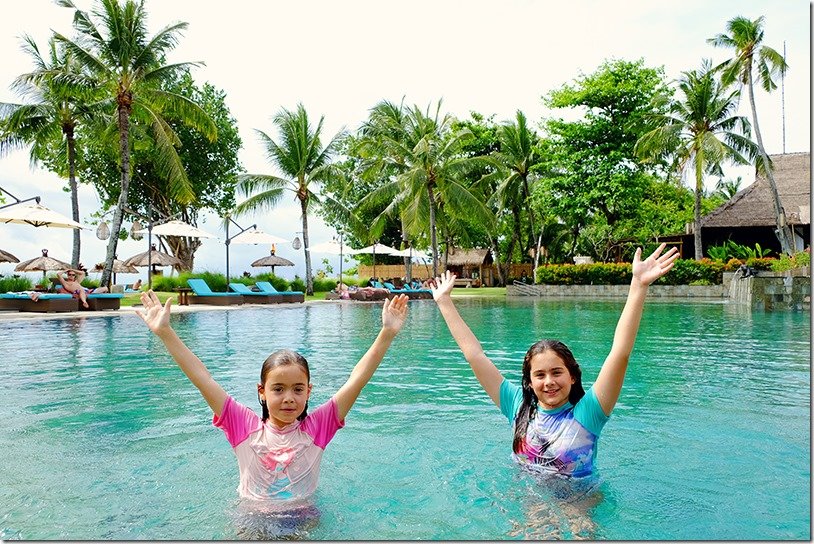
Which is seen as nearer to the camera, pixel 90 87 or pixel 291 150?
pixel 90 87

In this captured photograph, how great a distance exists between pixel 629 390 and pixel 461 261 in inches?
1977

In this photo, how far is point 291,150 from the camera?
32.7 meters

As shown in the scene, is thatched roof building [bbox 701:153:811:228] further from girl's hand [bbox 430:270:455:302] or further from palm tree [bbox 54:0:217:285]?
girl's hand [bbox 430:270:455:302]

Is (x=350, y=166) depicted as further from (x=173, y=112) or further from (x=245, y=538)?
(x=245, y=538)

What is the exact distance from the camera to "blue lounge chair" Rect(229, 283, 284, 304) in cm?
2652

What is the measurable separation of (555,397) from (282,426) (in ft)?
4.41

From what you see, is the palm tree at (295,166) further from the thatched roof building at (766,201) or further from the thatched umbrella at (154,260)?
the thatched roof building at (766,201)

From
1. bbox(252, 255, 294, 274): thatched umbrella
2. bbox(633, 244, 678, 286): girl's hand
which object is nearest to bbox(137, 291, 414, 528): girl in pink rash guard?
bbox(633, 244, 678, 286): girl's hand

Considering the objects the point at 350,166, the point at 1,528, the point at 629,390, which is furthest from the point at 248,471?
the point at 350,166

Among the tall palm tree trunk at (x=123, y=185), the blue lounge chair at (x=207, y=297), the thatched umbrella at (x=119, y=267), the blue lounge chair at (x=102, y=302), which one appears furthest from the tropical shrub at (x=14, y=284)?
the thatched umbrella at (x=119, y=267)

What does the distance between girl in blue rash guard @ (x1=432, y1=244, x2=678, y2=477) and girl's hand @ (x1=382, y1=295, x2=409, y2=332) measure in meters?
0.27

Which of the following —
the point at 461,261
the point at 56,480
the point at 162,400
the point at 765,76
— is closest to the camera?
the point at 56,480

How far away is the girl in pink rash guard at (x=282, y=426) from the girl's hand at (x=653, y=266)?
1.09m

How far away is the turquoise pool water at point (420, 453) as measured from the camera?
3311mm
